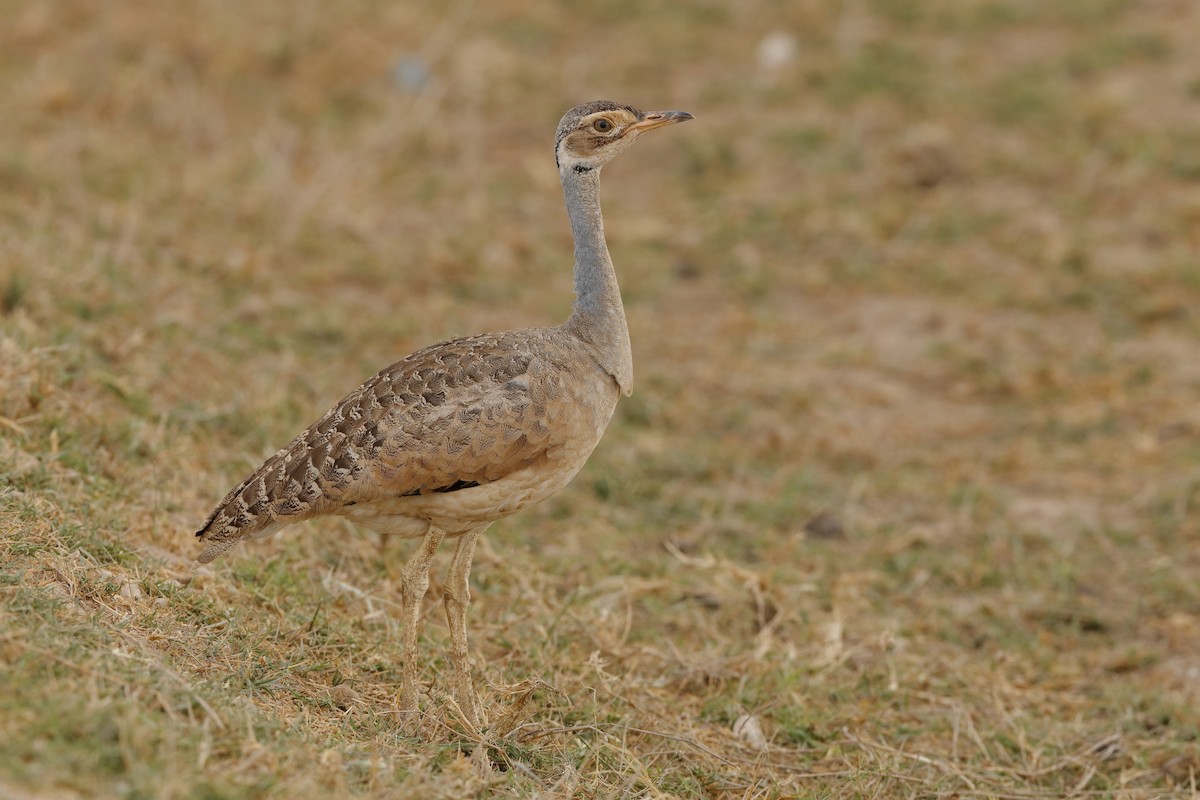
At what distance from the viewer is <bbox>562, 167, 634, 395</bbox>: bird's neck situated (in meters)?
5.51

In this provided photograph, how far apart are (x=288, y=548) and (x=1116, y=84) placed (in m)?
9.49

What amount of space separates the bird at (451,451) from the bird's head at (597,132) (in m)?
0.61

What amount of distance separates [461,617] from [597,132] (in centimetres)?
192

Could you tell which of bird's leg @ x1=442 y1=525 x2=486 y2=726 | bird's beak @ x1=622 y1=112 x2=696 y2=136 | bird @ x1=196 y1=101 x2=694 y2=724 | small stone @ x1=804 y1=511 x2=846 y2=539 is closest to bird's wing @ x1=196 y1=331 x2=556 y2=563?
bird @ x1=196 y1=101 x2=694 y2=724

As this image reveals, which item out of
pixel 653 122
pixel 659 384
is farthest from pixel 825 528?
pixel 653 122

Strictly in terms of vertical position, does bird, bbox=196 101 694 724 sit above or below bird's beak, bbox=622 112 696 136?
below

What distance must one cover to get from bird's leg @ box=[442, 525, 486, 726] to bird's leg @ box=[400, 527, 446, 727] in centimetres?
11

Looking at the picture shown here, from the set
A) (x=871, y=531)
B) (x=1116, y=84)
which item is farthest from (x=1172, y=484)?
(x=1116, y=84)

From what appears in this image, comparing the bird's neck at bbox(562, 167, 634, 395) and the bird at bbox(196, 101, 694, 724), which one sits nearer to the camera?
the bird at bbox(196, 101, 694, 724)

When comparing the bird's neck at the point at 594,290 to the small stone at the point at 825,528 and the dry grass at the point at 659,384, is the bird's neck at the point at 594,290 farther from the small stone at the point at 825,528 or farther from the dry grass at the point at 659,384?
the small stone at the point at 825,528

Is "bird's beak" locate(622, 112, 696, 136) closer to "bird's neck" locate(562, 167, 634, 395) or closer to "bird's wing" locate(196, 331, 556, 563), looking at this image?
"bird's neck" locate(562, 167, 634, 395)

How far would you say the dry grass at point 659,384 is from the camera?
5.20m

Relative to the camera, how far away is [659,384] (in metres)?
9.39

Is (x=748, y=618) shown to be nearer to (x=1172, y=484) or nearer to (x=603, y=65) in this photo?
(x=1172, y=484)
